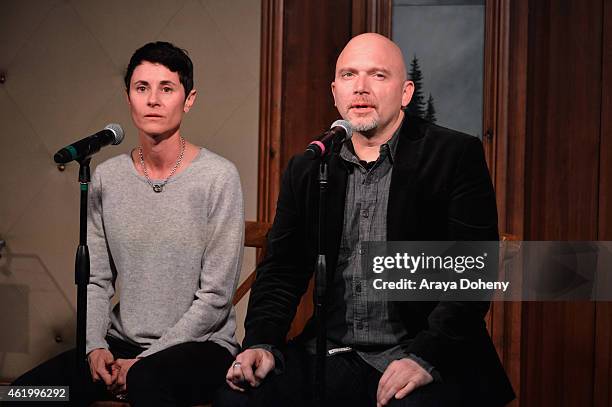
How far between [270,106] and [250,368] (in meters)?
0.98

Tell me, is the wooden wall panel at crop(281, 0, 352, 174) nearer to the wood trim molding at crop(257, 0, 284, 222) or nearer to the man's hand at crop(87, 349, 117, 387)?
the wood trim molding at crop(257, 0, 284, 222)

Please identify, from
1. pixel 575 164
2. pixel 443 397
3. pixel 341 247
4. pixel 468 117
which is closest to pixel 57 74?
pixel 341 247

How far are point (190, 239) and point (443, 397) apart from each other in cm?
68

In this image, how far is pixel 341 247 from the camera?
171 cm

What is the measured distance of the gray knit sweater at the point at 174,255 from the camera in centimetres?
177

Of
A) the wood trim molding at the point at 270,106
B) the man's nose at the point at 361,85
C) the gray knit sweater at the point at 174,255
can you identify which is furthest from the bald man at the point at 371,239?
the wood trim molding at the point at 270,106

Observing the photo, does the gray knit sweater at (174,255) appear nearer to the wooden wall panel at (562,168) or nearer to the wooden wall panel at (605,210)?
the wooden wall panel at (562,168)

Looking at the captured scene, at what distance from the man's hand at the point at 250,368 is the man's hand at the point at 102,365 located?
0.95 feet

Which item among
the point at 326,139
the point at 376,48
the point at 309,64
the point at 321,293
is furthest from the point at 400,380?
the point at 309,64

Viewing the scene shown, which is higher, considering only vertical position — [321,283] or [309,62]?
[309,62]

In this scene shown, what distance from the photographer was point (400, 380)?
1519 millimetres

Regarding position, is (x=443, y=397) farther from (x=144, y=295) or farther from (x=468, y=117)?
(x=468, y=117)

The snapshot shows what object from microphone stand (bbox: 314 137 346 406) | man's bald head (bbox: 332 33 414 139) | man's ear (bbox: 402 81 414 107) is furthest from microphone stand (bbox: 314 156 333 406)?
man's ear (bbox: 402 81 414 107)

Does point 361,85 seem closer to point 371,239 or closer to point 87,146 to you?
point 371,239
